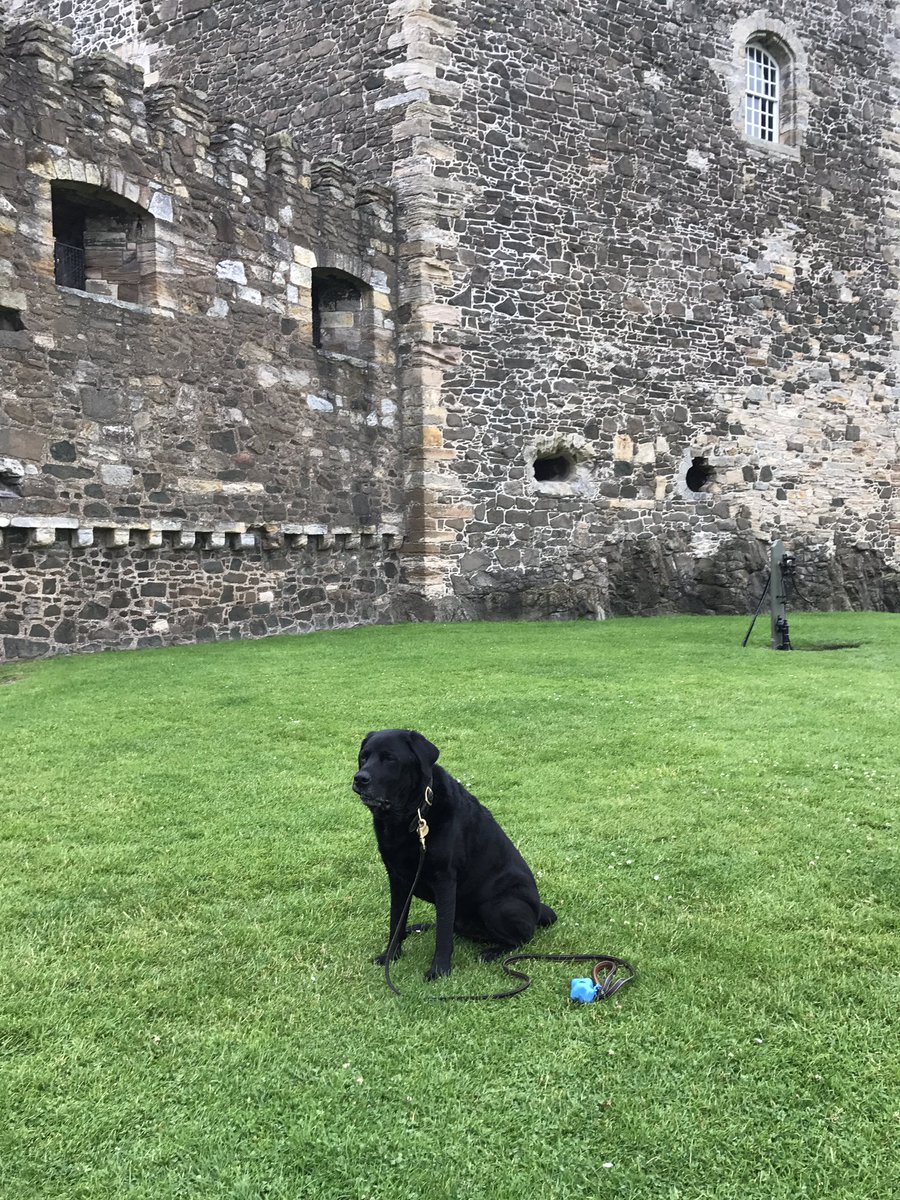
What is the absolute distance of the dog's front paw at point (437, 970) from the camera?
3117 mm

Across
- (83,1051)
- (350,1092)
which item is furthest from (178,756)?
(350,1092)

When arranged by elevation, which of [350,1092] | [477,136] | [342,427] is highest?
[477,136]

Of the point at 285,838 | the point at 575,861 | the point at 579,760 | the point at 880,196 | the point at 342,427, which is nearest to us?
the point at 575,861

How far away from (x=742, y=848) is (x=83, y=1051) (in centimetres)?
286

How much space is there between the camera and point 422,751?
3113mm

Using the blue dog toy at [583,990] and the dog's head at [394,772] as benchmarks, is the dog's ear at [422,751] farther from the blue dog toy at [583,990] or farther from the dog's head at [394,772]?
the blue dog toy at [583,990]

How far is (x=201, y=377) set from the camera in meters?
11.1

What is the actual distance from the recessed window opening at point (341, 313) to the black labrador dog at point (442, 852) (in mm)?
11017

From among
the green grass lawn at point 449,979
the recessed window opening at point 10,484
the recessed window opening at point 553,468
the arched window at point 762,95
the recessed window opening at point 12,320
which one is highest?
the arched window at point 762,95

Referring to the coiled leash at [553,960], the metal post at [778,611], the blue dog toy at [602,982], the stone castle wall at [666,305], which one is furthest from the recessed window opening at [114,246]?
the blue dog toy at [602,982]

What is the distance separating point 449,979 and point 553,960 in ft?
1.23

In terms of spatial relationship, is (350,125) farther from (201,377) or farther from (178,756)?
(178,756)

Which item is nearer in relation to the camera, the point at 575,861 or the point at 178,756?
the point at 575,861

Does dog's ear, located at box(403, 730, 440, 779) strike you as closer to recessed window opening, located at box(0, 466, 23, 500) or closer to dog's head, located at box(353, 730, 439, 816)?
dog's head, located at box(353, 730, 439, 816)
